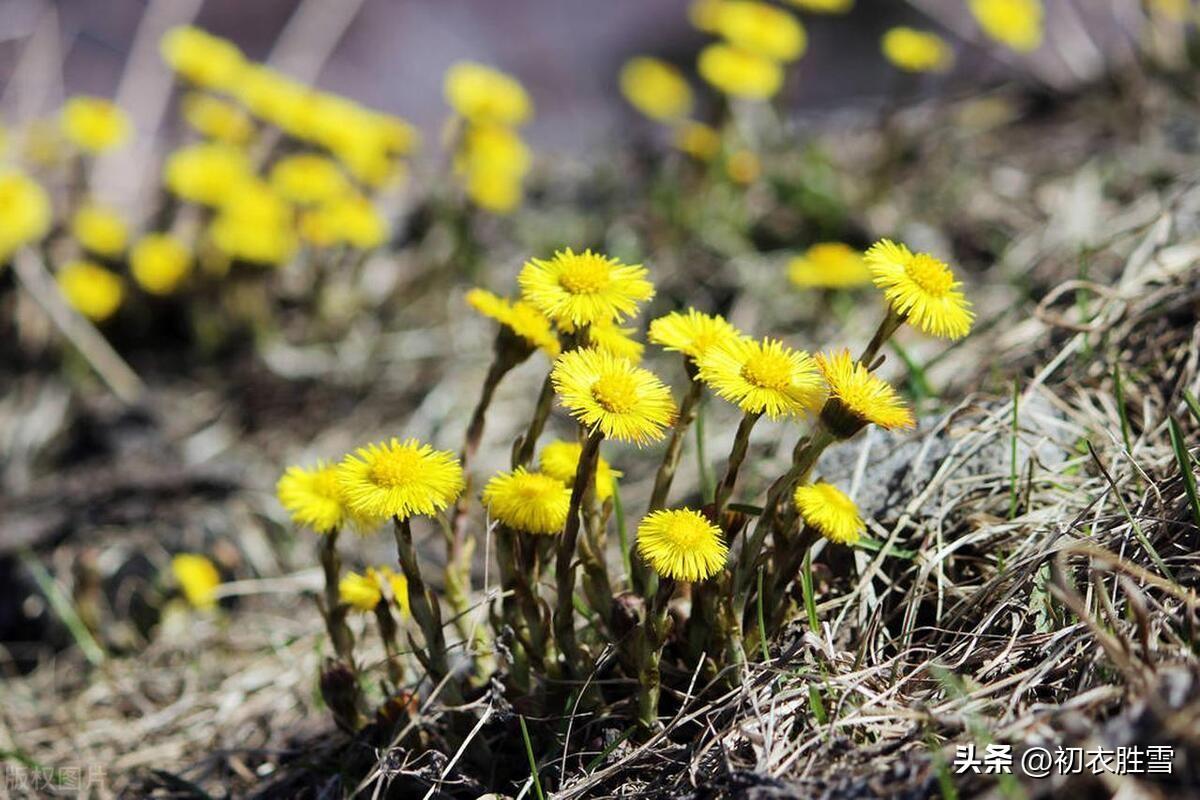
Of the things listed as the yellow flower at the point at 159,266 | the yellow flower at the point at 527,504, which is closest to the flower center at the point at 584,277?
the yellow flower at the point at 527,504

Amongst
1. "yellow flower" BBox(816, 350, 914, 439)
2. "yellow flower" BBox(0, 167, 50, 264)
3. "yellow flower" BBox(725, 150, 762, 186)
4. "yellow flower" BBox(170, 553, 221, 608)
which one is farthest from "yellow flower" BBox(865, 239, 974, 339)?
"yellow flower" BBox(0, 167, 50, 264)

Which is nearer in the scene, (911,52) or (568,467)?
(568,467)

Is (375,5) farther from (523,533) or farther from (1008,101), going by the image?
(523,533)

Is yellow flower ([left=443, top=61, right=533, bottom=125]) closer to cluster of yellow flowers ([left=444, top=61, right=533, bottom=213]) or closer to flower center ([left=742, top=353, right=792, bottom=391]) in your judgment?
cluster of yellow flowers ([left=444, top=61, right=533, bottom=213])

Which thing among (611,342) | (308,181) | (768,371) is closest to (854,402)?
(768,371)

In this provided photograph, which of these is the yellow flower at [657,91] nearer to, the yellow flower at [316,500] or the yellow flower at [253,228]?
the yellow flower at [253,228]

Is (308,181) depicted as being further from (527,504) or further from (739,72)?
(527,504)
